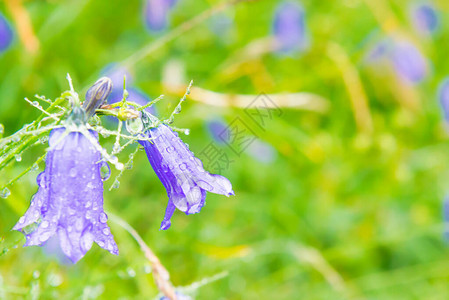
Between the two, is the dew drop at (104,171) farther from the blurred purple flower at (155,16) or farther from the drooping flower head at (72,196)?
the blurred purple flower at (155,16)

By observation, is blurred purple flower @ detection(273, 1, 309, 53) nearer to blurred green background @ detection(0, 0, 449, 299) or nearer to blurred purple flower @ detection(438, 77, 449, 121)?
blurred green background @ detection(0, 0, 449, 299)

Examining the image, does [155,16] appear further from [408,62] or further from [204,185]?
[204,185]

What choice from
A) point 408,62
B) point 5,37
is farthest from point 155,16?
point 408,62

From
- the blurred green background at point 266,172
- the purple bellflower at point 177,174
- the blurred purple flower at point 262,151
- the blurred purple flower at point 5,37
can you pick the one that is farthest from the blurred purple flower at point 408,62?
the purple bellflower at point 177,174

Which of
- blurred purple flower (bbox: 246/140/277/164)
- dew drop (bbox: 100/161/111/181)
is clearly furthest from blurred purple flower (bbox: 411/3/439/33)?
dew drop (bbox: 100/161/111/181)

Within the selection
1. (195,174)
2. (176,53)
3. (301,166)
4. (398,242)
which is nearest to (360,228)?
(398,242)

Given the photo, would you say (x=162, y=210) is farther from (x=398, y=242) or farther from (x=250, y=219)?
(x=398, y=242)
